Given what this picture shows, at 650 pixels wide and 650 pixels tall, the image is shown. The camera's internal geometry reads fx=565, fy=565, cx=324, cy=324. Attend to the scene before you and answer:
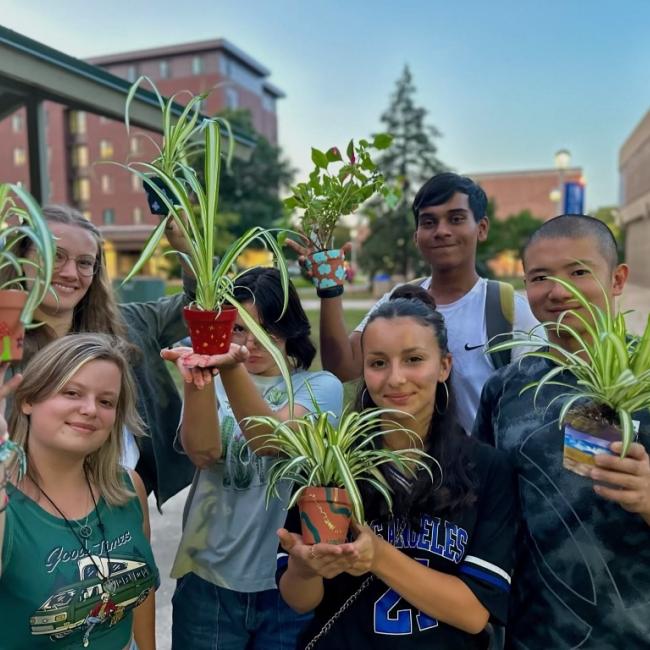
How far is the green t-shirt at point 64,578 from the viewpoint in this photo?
58.9 inches

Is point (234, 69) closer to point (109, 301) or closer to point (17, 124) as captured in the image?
point (17, 124)

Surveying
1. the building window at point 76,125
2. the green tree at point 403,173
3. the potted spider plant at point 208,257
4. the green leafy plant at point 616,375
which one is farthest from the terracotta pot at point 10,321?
the building window at point 76,125

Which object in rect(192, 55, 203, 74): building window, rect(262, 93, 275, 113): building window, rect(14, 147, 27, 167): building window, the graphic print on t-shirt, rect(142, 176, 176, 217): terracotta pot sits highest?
rect(192, 55, 203, 74): building window

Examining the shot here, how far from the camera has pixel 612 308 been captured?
171 cm

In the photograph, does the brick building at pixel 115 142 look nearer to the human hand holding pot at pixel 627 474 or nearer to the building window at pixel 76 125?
the building window at pixel 76 125

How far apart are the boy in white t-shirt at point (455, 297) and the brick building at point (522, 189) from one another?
74963 mm

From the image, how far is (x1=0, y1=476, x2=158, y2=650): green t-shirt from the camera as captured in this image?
1497 millimetres

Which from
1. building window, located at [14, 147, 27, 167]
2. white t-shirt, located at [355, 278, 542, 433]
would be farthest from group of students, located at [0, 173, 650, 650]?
building window, located at [14, 147, 27, 167]

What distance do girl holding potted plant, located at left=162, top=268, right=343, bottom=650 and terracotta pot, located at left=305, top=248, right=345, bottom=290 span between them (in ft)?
0.78

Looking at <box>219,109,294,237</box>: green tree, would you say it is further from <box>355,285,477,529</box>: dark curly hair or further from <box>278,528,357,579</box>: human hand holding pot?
<box>278,528,357,579</box>: human hand holding pot

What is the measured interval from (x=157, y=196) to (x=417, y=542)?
1225mm

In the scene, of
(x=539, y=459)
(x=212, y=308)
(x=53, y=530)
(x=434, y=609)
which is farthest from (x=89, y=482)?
(x=539, y=459)

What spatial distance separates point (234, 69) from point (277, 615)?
175 ft

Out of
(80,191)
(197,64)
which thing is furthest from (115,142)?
(197,64)
